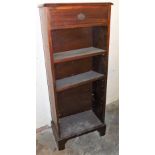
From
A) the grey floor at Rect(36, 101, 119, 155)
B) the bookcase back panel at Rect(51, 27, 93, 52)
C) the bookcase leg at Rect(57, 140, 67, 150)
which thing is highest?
the bookcase back panel at Rect(51, 27, 93, 52)

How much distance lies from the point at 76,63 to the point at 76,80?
0.20 metres

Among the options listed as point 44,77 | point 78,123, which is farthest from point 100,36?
point 78,123

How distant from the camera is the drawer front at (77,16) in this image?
1354mm

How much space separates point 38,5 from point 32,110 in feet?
3.39

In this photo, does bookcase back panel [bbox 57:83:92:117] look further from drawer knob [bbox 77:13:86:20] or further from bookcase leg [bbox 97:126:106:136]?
drawer knob [bbox 77:13:86:20]

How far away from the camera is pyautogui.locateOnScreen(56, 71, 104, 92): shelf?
1662mm

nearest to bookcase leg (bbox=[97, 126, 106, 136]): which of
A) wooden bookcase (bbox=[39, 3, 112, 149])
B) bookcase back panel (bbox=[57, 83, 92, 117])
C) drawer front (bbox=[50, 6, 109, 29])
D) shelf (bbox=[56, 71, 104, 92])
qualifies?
wooden bookcase (bbox=[39, 3, 112, 149])

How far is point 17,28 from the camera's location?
2.58ft

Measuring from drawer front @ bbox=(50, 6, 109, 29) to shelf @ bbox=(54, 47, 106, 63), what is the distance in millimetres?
263

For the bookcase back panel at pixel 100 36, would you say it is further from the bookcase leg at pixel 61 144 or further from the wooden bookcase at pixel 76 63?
the bookcase leg at pixel 61 144

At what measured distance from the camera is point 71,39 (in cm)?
175
